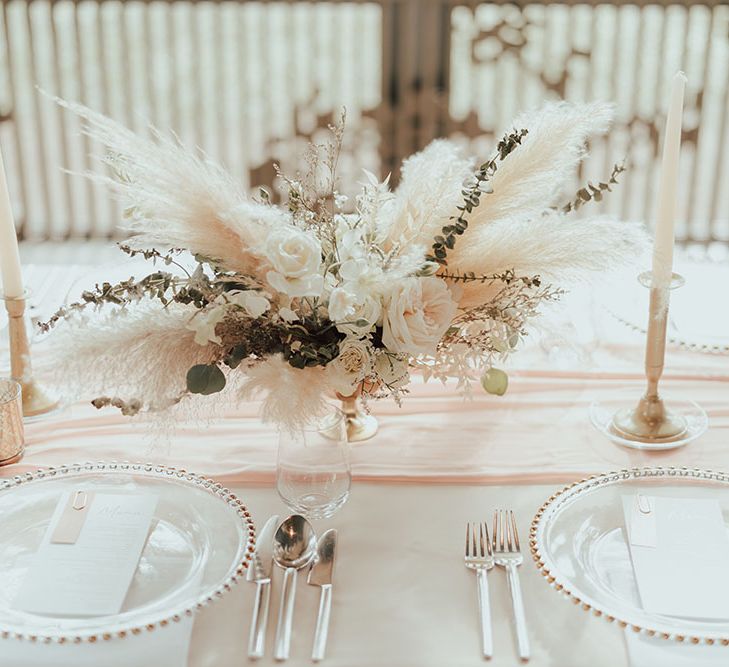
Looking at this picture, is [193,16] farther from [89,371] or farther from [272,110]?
[89,371]

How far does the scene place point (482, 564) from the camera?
1279 mm

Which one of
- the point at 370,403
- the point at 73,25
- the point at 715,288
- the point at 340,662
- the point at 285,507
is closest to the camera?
the point at 340,662

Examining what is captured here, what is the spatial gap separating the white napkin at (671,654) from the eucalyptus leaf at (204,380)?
0.52 meters

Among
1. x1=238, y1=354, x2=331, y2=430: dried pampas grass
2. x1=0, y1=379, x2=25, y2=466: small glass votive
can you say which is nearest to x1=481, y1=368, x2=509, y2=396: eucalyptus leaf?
x1=238, y1=354, x2=331, y2=430: dried pampas grass

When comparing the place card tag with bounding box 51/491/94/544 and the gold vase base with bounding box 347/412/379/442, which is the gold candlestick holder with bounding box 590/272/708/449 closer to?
the gold vase base with bounding box 347/412/379/442

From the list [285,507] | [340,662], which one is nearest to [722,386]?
[285,507]

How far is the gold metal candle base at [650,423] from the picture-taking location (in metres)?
1.55

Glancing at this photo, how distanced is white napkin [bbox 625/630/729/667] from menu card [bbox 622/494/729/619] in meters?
0.03

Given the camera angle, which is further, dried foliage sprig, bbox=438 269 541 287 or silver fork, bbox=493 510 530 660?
dried foliage sprig, bbox=438 269 541 287

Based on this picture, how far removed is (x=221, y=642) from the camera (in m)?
1.17

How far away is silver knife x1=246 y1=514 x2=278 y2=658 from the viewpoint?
1154mm

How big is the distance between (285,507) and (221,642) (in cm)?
25

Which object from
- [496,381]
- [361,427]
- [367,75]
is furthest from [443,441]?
[367,75]

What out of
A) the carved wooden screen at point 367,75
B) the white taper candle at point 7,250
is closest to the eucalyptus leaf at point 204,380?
the white taper candle at point 7,250
